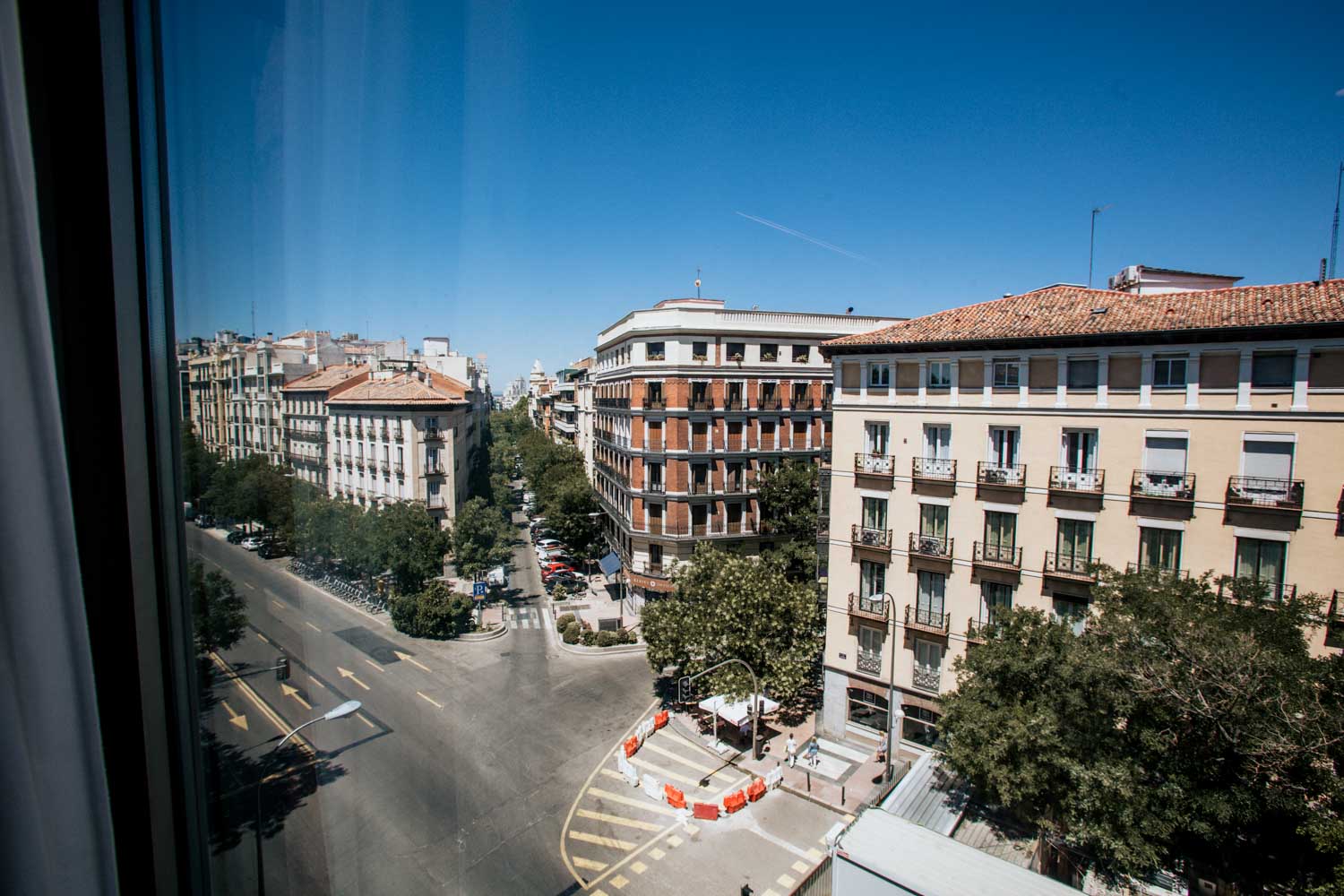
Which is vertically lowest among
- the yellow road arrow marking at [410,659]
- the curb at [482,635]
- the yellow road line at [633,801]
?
the yellow road line at [633,801]

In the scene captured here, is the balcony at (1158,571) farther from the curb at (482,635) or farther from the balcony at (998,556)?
the curb at (482,635)

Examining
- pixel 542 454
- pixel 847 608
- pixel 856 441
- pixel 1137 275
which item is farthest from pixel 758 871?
pixel 542 454

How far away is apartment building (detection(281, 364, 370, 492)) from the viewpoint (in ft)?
5.04

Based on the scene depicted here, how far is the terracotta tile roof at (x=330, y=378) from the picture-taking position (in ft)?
4.98

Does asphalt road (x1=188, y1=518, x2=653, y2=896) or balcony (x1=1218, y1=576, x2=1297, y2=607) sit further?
balcony (x1=1218, y1=576, x2=1297, y2=607)

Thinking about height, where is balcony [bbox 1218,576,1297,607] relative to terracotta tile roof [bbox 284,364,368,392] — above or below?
below

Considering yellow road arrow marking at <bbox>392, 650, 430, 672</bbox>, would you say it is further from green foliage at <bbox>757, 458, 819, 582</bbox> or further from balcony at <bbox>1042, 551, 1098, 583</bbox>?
green foliage at <bbox>757, 458, 819, 582</bbox>

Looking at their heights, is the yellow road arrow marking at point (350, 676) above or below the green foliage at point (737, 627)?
above

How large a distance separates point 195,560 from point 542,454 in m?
24.0

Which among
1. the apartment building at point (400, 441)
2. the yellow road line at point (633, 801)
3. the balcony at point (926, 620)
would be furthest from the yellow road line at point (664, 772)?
the apartment building at point (400, 441)

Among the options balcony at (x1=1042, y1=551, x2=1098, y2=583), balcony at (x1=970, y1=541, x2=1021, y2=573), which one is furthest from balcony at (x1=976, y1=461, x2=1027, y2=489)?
balcony at (x1=1042, y1=551, x2=1098, y2=583)

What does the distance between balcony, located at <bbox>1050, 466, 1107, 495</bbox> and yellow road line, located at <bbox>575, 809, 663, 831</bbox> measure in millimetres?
7102

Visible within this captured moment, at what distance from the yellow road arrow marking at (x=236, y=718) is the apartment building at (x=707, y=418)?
15.5 meters

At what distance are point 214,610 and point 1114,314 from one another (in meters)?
10.4
